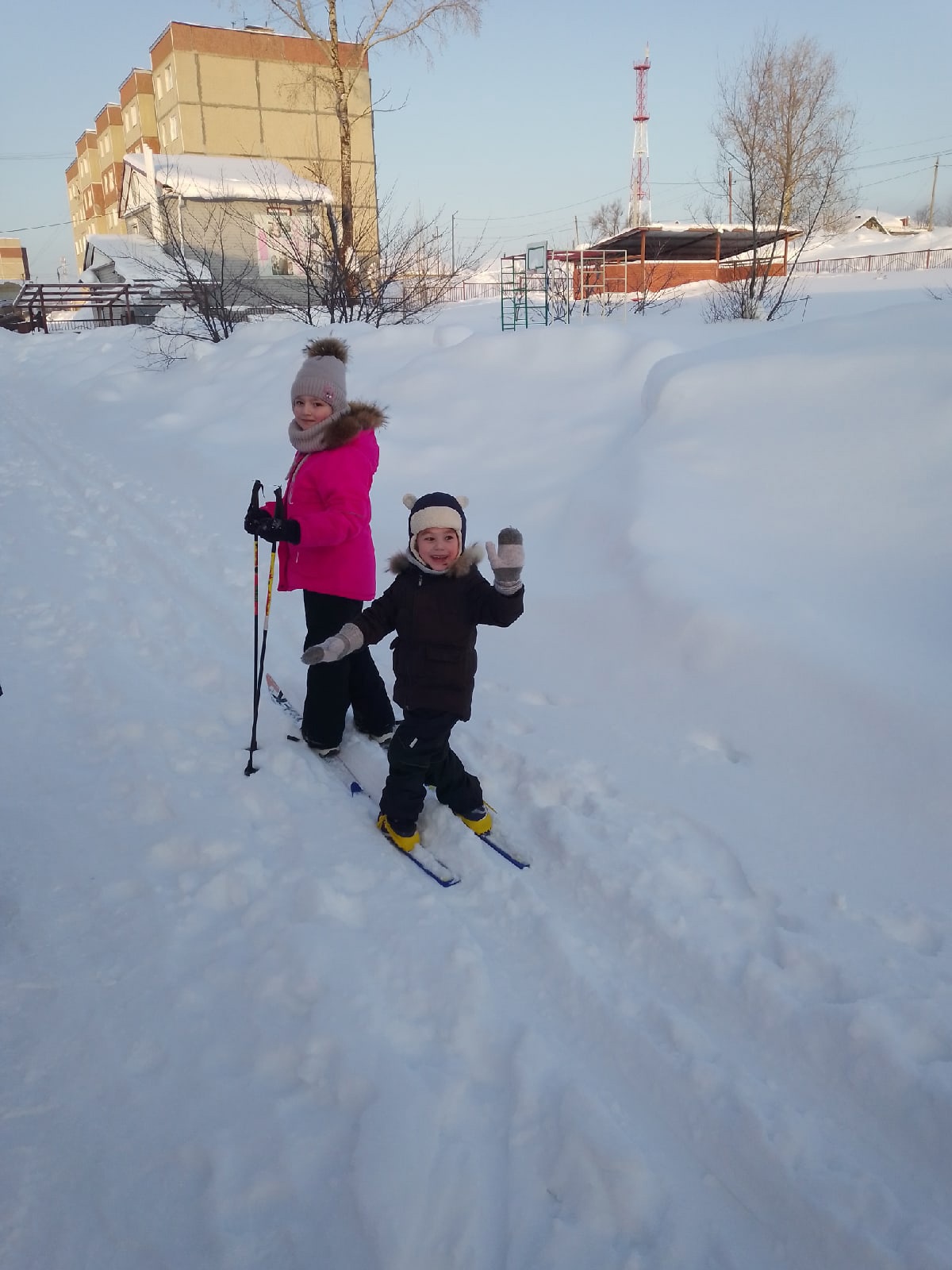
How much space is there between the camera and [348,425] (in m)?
3.26

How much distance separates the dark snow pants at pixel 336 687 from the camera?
11.4ft

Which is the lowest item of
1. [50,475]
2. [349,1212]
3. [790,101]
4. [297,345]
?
[349,1212]

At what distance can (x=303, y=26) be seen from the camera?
1452 centimetres

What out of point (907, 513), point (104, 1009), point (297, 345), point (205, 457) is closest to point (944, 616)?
point (907, 513)

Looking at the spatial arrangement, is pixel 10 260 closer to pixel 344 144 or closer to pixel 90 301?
pixel 90 301

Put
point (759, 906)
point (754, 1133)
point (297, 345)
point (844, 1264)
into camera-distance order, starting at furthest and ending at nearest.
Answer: point (297, 345) < point (759, 906) < point (754, 1133) < point (844, 1264)

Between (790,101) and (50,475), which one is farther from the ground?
(790,101)

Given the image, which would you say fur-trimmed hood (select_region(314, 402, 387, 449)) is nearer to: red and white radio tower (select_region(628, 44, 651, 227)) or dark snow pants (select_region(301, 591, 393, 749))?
dark snow pants (select_region(301, 591, 393, 749))

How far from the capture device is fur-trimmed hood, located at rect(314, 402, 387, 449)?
3256mm

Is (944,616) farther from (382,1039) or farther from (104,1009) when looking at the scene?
(104,1009)

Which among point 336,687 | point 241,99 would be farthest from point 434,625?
point 241,99

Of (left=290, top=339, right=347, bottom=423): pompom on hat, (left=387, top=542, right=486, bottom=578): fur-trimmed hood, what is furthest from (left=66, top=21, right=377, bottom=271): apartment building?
(left=387, top=542, right=486, bottom=578): fur-trimmed hood

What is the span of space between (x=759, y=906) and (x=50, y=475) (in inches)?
332

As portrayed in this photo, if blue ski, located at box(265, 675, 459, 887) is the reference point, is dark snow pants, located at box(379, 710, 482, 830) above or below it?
above
